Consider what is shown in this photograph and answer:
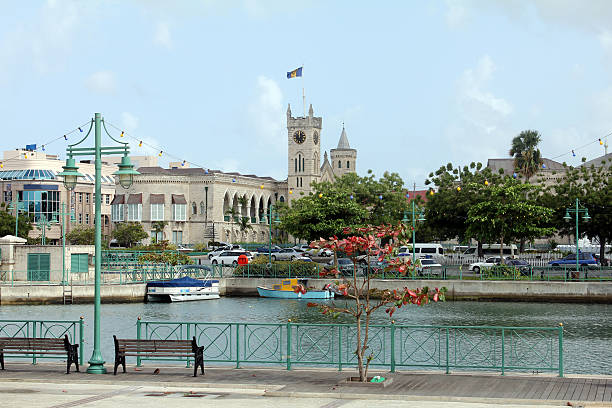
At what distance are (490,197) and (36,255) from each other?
31.9 meters

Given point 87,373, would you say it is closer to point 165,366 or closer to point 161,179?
point 165,366

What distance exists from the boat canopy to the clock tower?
311 feet

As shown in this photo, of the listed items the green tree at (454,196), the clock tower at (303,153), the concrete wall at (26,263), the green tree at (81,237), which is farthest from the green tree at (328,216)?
the clock tower at (303,153)

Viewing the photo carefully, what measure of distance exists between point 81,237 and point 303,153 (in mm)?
57166

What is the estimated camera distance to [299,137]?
153 m

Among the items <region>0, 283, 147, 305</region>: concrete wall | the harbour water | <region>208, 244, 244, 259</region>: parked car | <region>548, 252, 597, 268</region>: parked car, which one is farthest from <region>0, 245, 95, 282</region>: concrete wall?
<region>548, 252, 597, 268</region>: parked car

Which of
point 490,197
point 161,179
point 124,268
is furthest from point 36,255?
point 161,179

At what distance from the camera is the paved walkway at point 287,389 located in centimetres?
1686

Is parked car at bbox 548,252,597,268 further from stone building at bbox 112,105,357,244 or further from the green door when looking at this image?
stone building at bbox 112,105,357,244

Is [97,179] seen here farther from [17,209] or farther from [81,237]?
[81,237]

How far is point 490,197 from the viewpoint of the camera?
206ft

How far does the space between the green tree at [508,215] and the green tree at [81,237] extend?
53736 millimetres

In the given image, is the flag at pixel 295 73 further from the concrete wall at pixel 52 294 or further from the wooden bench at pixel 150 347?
the wooden bench at pixel 150 347

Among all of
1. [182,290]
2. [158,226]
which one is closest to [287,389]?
[182,290]
